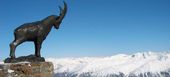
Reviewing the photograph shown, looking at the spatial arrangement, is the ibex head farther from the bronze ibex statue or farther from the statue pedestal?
the statue pedestal

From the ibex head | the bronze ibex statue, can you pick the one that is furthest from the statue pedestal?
the ibex head

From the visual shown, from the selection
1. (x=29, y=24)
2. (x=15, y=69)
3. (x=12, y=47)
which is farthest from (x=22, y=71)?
(x=29, y=24)

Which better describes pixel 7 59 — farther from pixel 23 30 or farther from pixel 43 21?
pixel 43 21

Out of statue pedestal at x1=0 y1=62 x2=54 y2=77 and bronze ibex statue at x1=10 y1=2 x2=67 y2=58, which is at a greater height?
bronze ibex statue at x1=10 y1=2 x2=67 y2=58

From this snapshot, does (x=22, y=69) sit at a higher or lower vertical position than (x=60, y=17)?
lower

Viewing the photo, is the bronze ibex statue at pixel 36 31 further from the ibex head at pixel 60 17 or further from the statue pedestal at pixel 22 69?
the statue pedestal at pixel 22 69

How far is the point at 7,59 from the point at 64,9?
2.68 meters

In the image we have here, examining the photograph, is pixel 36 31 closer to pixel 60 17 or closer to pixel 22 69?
pixel 60 17

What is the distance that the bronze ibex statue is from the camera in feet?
38.1

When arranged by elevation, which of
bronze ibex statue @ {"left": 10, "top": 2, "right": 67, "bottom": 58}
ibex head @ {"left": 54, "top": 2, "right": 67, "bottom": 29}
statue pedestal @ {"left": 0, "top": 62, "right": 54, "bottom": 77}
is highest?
ibex head @ {"left": 54, "top": 2, "right": 67, "bottom": 29}

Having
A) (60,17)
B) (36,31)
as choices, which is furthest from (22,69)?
(60,17)

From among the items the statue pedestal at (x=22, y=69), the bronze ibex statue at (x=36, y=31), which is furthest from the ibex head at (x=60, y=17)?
the statue pedestal at (x=22, y=69)

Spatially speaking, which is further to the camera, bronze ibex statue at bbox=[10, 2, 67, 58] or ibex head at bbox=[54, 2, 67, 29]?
ibex head at bbox=[54, 2, 67, 29]

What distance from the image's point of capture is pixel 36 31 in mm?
11898
